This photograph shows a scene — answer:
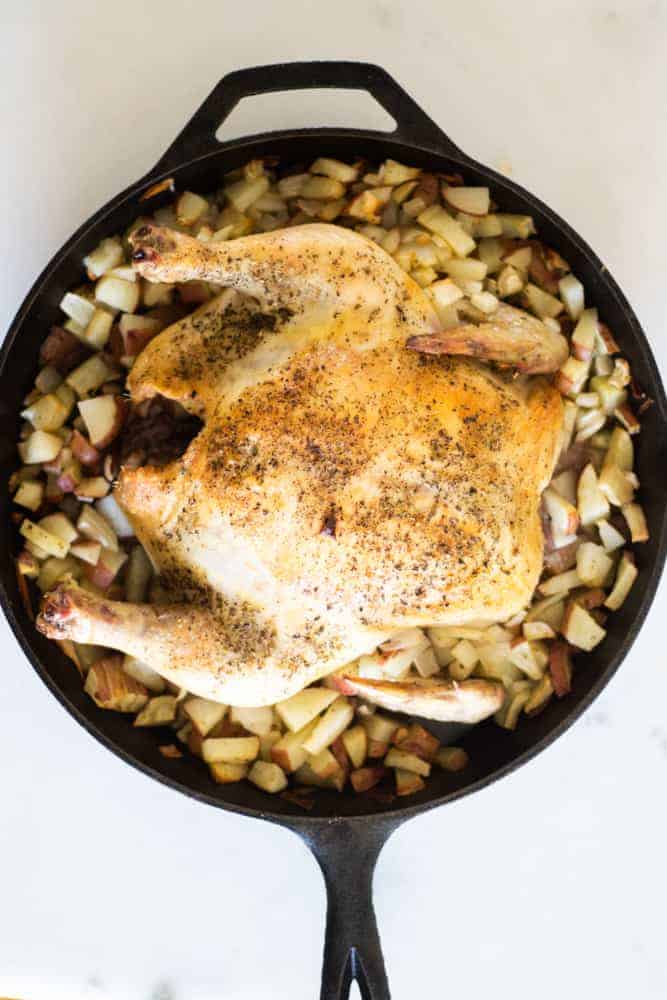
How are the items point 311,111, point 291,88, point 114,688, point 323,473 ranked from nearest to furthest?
point 323,473
point 291,88
point 114,688
point 311,111

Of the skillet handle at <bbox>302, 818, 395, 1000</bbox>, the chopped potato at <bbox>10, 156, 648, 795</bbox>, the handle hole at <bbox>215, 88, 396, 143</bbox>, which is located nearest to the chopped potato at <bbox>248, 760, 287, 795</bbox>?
the chopped potato at <bbox>10, 156, 648, 795</bbox>

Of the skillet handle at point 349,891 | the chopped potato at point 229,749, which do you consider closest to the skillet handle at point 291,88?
the chopped potato at point 229,749

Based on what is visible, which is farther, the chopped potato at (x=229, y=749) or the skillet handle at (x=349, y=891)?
the chopped potato at (x=229, y=749)

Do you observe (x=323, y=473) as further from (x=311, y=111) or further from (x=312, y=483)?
(x=311, y=111)

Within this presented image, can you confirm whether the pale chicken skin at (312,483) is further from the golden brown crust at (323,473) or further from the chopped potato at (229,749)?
the chopped potato at (229,749)

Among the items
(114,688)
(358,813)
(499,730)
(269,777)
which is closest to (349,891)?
(358,813)
